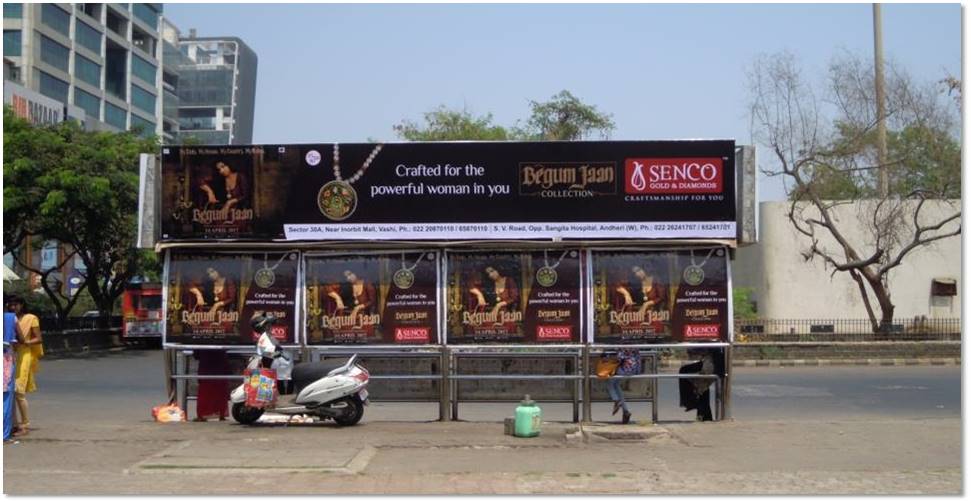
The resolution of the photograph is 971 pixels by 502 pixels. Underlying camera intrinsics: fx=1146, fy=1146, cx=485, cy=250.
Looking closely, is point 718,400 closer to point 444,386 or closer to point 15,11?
point 444,386

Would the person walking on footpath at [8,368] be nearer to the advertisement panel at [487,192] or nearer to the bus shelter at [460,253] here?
the bus shelter at [460,253]

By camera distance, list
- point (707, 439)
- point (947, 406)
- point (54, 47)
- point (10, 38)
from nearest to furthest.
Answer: point (707, 439)
point (947, 406)
point (10, 38)
point (54, 47)

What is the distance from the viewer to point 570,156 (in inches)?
554

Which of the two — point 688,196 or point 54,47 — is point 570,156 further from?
point 54,47

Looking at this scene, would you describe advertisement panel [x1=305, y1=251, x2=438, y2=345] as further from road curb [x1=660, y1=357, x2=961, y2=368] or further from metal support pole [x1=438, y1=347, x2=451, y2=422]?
road curb [x1=660, y1=357, x2=961, y2=368]

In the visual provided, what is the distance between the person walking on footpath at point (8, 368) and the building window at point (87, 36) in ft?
240

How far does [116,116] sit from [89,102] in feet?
17.9

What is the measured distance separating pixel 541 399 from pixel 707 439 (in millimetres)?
2461

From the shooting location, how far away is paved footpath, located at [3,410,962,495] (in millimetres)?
9742

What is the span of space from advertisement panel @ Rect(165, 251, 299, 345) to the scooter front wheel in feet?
2.76

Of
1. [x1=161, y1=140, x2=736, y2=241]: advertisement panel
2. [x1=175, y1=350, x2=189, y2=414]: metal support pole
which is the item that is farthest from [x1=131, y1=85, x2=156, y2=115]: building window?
[x1=161, y1=140, x2=736, y2=241]: advertisement panel

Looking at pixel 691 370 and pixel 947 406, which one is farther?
pixel 947 406

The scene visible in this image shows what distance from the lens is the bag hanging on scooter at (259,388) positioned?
1378 cm

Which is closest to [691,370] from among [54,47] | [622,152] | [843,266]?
[622,152]
